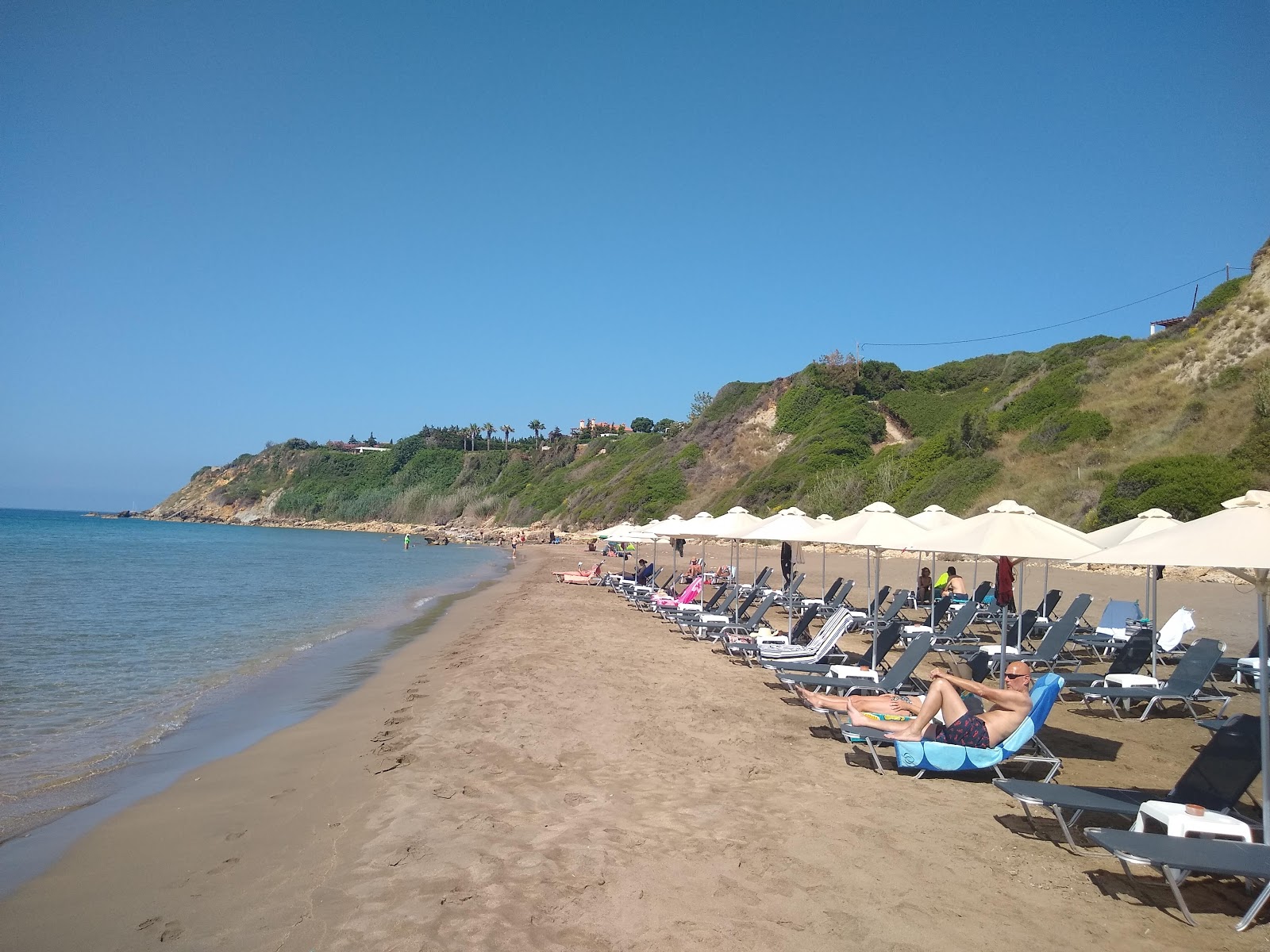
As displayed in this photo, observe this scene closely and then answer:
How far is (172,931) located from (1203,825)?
Result: 184 inches

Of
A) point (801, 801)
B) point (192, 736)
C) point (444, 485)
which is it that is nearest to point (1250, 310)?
point (801, 801)

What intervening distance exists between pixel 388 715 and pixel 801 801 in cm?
438

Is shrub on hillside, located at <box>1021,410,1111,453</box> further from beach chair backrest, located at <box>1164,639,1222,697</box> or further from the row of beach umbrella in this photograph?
beach chair backrest, located at <box>1164,639,1222,697</box>

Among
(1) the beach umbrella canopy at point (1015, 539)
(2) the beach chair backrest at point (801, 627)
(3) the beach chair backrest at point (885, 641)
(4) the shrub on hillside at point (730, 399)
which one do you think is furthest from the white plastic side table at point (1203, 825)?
(4) the shrub on hillside at point (730, 399)

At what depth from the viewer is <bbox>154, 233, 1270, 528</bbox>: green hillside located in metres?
23.2

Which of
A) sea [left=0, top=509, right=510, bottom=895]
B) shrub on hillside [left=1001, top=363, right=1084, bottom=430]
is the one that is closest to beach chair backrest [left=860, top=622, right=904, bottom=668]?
sea [left=0, top=509, right=510, bottom=895]

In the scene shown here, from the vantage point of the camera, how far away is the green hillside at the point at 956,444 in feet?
76.3

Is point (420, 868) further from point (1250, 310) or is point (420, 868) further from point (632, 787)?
point (1250, 310)

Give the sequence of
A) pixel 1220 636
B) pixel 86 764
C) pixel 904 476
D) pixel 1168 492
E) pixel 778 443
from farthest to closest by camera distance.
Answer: pixel 778 443
pixel 904 476
pixel 1168 492
pixel 1220 636
pixel 86 764

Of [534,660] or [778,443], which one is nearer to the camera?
[534,660]

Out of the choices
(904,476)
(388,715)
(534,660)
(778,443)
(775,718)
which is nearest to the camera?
(775,718)

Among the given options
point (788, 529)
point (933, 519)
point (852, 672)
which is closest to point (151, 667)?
point (788, 529)

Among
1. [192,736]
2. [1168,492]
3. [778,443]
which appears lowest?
[192,736]

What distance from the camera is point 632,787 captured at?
5.37 meters
